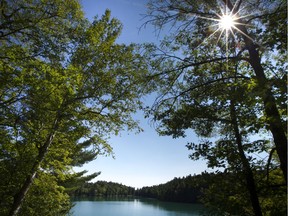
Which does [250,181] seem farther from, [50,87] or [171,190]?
[171,190]

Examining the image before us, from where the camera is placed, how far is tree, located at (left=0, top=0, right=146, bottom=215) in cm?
745

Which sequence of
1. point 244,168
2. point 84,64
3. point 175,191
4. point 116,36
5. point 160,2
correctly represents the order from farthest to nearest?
1. point 175,191
2. point 116,36
3. point 84,64
4. point 160,2
5. point 244,168

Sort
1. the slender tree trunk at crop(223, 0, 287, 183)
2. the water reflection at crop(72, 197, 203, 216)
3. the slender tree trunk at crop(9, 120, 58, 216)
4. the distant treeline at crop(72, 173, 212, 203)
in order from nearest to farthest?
the slender tree trunk at crop(223, 0, 287, 183) < the distant treeline at crop(72, 173, 212, 203) < the slender tree trunk at crop(9, 120, 58, 216) < the water reflection at crop(72, 197, 203, 216)

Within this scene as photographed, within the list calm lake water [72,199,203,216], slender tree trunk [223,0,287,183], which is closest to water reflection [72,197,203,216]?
calm lake water [72,199,203,216]

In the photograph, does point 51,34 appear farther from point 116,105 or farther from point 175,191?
point 175,191

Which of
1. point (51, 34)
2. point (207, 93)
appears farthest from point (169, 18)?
point (51, 34)

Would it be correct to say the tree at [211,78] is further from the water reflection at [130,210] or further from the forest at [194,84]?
the water reflection at [130,210]

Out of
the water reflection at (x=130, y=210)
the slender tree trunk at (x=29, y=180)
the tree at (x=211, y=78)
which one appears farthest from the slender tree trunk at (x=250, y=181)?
the water reflection at (x=130, y=210)

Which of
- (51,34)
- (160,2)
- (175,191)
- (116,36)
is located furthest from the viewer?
(175,191)

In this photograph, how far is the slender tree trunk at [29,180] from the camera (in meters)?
9.30

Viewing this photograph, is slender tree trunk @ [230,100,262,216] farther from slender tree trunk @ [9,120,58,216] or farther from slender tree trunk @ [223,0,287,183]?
slender tree trunk @ [9,120,58,216]

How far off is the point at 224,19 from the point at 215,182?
502 cm

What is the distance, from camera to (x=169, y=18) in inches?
316

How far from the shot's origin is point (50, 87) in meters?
7.63
